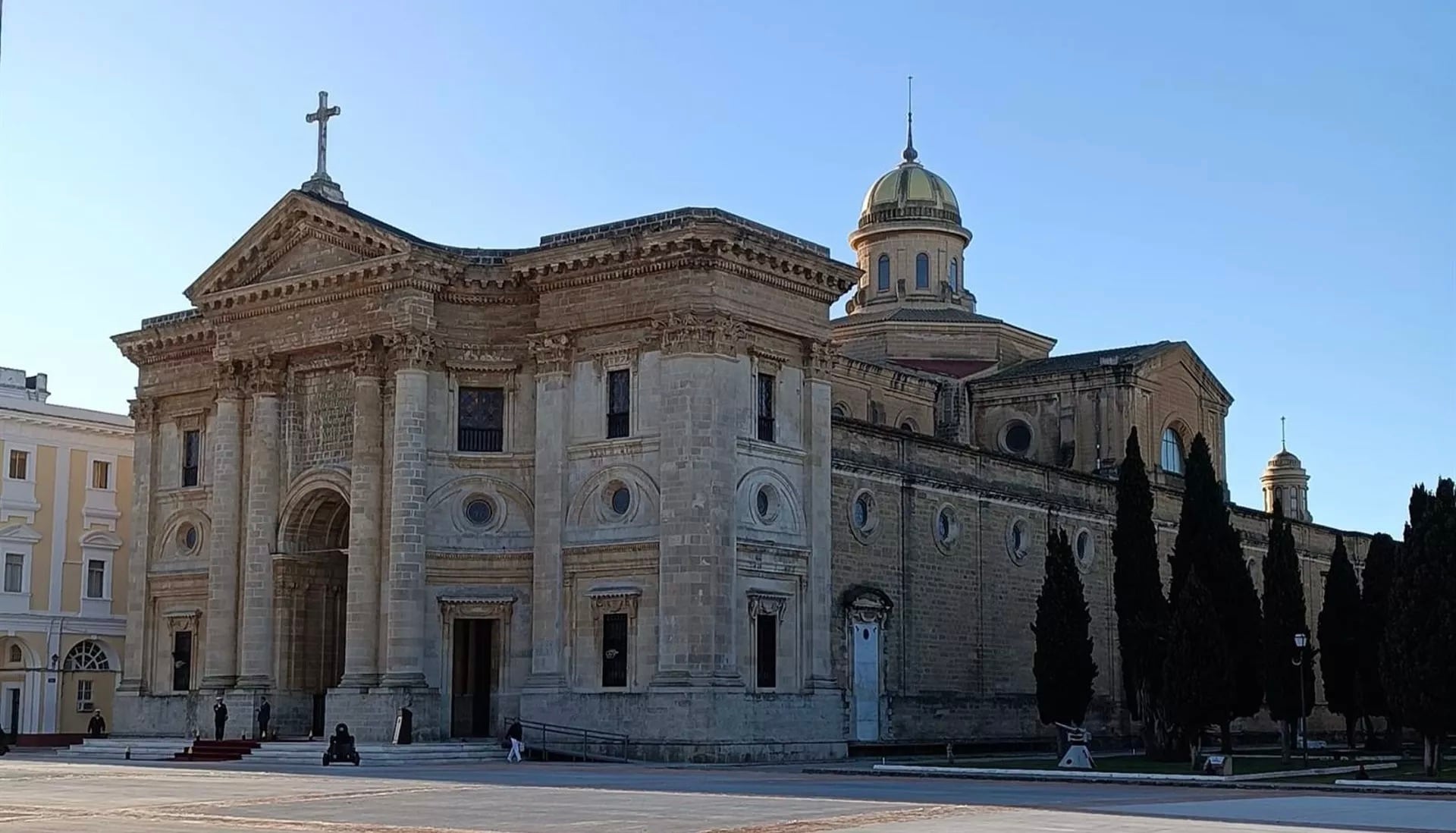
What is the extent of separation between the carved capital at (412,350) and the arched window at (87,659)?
22.7m

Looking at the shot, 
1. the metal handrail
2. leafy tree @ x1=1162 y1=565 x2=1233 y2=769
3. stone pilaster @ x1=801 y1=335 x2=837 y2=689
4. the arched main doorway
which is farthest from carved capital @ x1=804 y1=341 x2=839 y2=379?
the arched main doorway

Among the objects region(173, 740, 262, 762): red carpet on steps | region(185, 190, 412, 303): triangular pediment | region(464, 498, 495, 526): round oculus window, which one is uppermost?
region(185, 190, 412, 303): triangular pediment

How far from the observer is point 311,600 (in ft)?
155

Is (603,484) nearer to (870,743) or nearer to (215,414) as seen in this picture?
(870,743)

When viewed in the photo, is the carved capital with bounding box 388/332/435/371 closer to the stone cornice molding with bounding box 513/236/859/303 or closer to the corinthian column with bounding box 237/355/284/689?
the stone cornice molding with bounding box 513/236/859/303

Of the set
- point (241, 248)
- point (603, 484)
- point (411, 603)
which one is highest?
point (241, 248)

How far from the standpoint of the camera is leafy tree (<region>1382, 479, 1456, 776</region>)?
3456 centimetres

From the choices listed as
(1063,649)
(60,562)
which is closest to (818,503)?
(1063,649)

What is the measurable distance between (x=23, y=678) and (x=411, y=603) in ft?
73.4

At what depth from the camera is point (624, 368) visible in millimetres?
42281

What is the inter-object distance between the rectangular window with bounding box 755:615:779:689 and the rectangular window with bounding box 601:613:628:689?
3.06 meters

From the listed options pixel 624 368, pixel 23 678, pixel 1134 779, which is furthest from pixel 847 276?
pixel 23 678

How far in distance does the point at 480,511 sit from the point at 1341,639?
1042 inches

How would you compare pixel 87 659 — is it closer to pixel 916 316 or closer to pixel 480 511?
pixel 480 511
